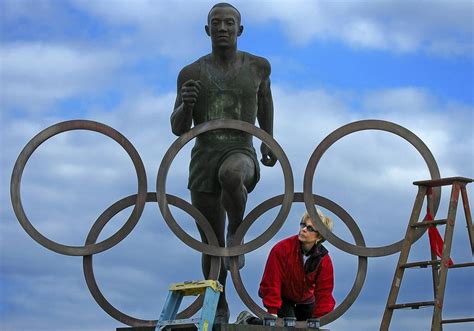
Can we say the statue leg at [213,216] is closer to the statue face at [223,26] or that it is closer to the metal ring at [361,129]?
the metal ring at [361,129]

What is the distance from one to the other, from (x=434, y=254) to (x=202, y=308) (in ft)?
13.4

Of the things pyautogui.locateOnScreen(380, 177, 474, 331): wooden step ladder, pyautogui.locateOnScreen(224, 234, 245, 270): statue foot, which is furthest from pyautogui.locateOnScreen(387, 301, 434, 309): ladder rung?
pyautogui.locateOnScreen(224, 234, 245, 270): statue foot

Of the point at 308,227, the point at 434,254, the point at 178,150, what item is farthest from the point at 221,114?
the point at 434,254

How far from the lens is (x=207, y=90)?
16.5 metres

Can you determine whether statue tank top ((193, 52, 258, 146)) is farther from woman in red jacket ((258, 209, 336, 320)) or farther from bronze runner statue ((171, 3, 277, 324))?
woman in red jacket ((258, 209, 336, 320))

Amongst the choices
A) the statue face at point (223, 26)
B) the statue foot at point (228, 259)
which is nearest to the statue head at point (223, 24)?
the statue face at point (223, 26)

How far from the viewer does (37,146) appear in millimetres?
15891

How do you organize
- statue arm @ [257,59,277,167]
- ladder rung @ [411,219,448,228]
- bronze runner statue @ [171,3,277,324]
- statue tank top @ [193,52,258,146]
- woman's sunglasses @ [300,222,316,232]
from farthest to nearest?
statue arm @ [257,59,277,167] < statue tank top @ [193,52,258,146] < bronze runner statue @ [171,3,277,324] < woman's sunglasses @ [300,222,316,232] < ladder rung @ [411,219,448,228]

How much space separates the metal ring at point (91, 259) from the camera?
1584cm

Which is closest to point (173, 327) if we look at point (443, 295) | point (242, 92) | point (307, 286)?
point (307, 286)

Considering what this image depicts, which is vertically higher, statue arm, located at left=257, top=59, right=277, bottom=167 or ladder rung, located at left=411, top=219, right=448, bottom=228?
statue arm, located at left=257, top=59, right=277, bottom=167

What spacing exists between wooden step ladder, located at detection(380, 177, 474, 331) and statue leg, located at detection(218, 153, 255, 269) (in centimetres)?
254

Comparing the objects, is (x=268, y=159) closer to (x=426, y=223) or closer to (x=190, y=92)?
(x=190, y=92)

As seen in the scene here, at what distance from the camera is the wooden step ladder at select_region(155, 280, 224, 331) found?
12.6 meters
